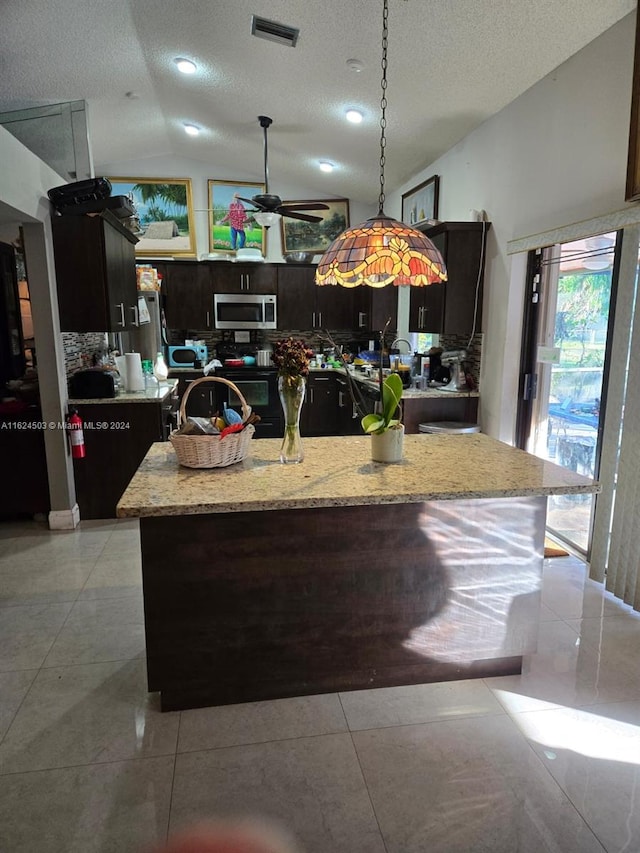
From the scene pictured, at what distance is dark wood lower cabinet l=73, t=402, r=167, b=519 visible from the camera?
392 centimetres

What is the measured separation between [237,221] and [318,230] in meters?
0.99

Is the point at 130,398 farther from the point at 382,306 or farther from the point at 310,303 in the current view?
the point at 382,306

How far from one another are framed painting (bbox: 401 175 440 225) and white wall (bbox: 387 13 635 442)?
105mm

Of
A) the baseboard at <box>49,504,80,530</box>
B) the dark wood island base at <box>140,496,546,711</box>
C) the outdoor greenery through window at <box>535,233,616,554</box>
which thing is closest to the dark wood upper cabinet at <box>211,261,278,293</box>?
the baseboard at <box>49,504,80,530</box>

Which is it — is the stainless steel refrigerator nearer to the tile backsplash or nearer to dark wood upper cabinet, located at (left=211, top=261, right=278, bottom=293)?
the tile backsplash

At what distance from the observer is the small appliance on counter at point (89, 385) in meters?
3.92

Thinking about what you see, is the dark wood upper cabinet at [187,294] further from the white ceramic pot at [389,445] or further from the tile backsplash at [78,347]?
the white ceramic pot at [389,445]

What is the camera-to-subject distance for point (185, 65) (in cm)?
395

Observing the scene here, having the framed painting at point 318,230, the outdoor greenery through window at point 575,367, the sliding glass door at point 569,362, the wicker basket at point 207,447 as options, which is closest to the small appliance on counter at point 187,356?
the framed painting at point 318,230

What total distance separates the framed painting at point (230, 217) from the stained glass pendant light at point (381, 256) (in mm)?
4824

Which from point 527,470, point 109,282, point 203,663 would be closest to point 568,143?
point 527,470

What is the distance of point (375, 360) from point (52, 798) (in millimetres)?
5000

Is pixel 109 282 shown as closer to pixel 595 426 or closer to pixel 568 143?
pixel 568 143

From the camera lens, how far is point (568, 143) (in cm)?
308
